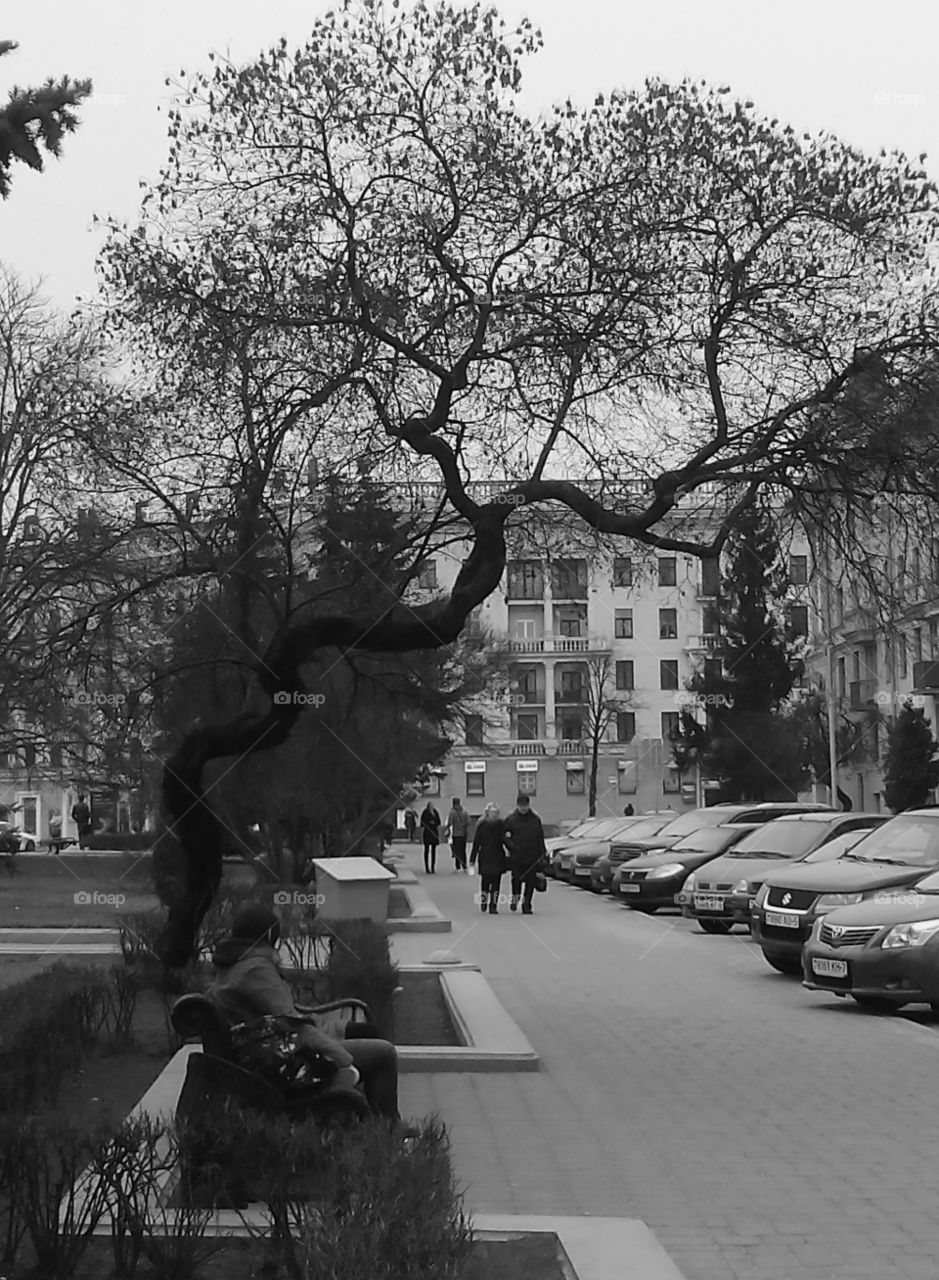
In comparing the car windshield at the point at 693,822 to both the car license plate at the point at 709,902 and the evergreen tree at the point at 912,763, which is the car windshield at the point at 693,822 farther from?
the evergreen tree at the point at 912,763

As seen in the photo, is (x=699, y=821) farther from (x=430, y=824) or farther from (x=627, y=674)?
(x=627, y=674)

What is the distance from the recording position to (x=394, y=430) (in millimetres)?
13961

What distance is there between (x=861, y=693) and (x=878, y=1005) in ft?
203

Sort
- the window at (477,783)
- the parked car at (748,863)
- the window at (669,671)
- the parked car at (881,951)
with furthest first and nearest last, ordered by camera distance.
Answer: the window at (669,671)
the window at (477,783)
the parked car at (748,863)
the parked car at (881,951)

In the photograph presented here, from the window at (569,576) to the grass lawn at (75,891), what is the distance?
9128 mm

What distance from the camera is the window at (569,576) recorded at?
659 inches

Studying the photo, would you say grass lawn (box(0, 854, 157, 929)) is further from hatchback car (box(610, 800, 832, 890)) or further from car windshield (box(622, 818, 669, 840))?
car windshield (box(622, 818, 669, 840))

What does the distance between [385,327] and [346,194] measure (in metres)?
1.07

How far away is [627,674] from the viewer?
10281cm

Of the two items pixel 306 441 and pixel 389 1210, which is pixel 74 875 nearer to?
pixel 306 441

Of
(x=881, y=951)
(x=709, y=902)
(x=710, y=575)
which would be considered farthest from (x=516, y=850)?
(x=881, y=951)

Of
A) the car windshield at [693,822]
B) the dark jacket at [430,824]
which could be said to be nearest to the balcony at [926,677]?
A: the dark jacket at [430,824]

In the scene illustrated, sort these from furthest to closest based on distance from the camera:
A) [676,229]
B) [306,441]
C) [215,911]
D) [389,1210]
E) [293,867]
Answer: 1. [293,867]
2. [215,911]
3. [306,441]
4. [676,229]
5. [389,1210]

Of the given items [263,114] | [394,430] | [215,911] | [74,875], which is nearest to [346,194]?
[263,114]
